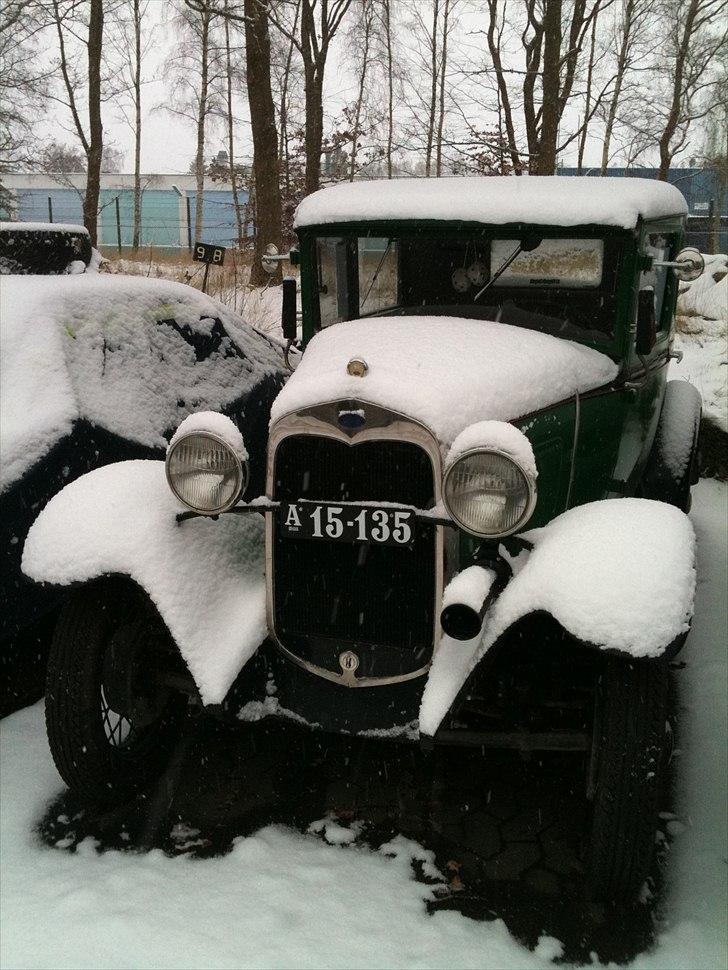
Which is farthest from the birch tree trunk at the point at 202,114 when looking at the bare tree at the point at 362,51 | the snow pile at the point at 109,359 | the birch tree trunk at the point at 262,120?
the snow pile at the point at 109,359

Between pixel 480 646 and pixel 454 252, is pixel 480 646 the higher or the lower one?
the lower one

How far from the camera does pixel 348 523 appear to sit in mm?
2580

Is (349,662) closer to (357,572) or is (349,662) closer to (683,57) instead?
(357,572)

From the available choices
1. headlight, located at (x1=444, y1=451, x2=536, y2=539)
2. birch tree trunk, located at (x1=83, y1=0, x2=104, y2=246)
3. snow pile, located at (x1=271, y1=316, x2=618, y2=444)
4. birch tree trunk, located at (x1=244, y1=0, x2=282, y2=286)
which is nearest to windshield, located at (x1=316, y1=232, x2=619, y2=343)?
snow pile, located at (x1=271, y1=316, x2=618, y2=444)

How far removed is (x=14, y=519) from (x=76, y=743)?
110 cm

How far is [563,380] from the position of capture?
3.16 meters

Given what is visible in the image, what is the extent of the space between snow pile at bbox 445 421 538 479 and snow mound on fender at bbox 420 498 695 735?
28 cm

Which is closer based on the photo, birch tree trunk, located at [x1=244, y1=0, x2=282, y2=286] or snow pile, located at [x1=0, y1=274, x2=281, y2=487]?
snow pile, located at [x1=0, y1=274, x2=281, y2=487]

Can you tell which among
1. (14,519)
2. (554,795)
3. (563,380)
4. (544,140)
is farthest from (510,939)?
(544,140)

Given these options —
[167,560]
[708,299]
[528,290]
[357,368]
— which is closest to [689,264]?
[528,290]

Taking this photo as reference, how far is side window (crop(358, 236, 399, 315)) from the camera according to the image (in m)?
3.63

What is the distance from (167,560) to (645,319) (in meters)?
2.21

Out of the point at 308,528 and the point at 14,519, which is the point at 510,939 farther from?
the point at 14,519

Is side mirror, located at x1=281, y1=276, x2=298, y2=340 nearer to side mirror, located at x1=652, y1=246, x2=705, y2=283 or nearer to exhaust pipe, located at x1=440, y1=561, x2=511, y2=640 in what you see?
side mirror, located at x1=652, y1=246, x2=705, y2=283
